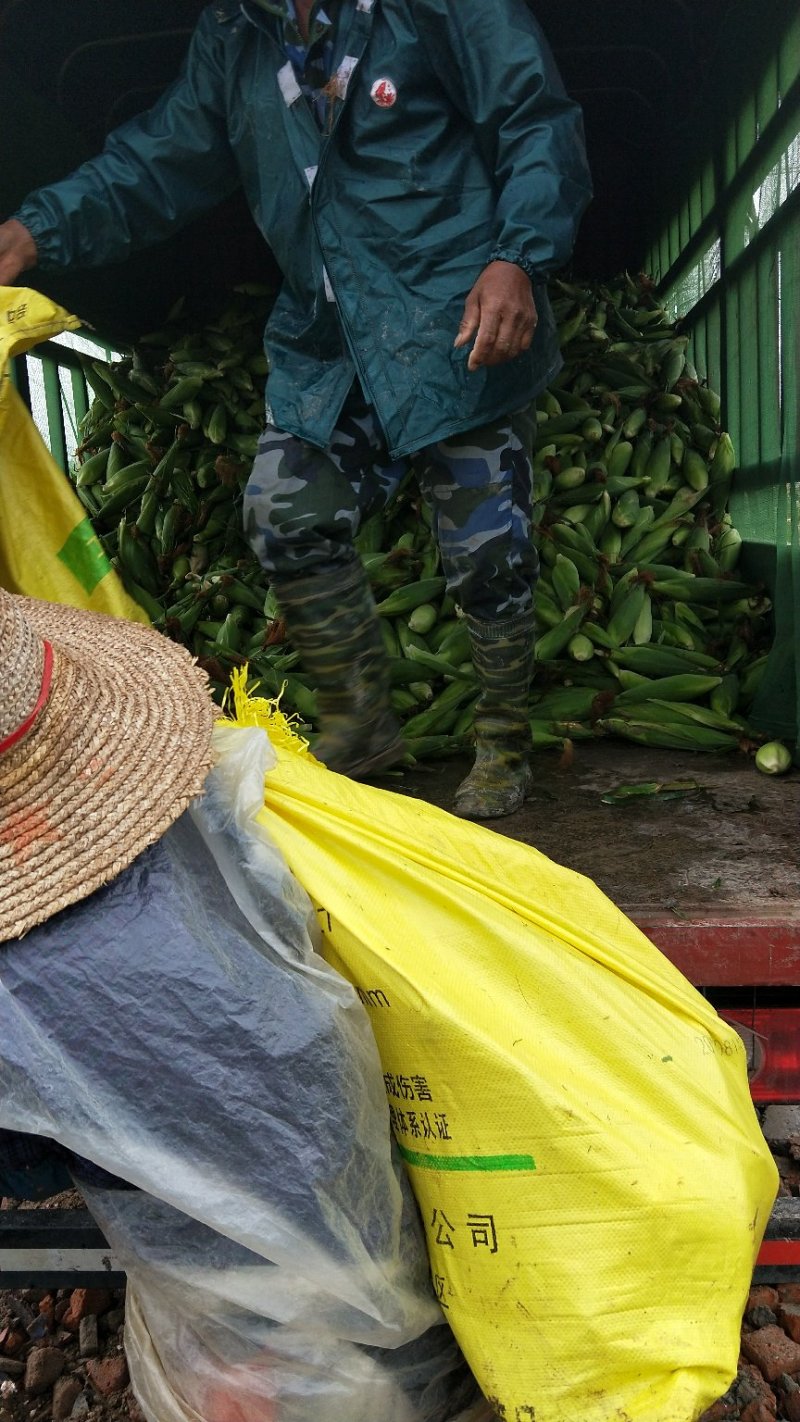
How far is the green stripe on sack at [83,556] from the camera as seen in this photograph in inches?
62.4

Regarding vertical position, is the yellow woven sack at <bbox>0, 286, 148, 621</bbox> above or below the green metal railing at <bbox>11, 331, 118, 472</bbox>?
above

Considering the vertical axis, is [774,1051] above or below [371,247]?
below

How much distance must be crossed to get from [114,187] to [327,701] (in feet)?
3.94

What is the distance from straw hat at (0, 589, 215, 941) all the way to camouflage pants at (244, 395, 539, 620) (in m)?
1.22

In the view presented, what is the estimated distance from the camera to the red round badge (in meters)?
2.21

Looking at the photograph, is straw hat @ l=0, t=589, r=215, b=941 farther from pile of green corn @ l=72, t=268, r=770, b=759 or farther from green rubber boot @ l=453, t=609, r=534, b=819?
pile of green corn @ l=72, t=268, r=770, b=759

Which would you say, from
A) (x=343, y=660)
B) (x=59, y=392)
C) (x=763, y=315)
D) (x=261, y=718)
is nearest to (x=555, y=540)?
(x=763, y=315)

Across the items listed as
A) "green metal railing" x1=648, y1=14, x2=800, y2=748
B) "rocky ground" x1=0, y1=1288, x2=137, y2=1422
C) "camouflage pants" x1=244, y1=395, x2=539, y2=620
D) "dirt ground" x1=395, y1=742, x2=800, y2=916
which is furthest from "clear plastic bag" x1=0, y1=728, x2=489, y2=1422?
"green metal railing" x1=648, y1=14, x2=800, y2=748

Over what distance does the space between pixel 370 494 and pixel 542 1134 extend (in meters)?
1.64

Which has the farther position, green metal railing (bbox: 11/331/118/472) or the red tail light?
green metal railing (bbox: 11/331/118/472)

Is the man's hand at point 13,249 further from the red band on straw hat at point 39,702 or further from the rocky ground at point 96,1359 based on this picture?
the rocky ground at point 96,1359

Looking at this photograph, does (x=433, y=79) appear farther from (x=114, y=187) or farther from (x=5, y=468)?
(x=5, y=468)

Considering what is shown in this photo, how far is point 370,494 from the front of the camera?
8.22 ft

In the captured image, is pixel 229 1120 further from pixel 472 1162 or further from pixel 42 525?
pixel 42 525
